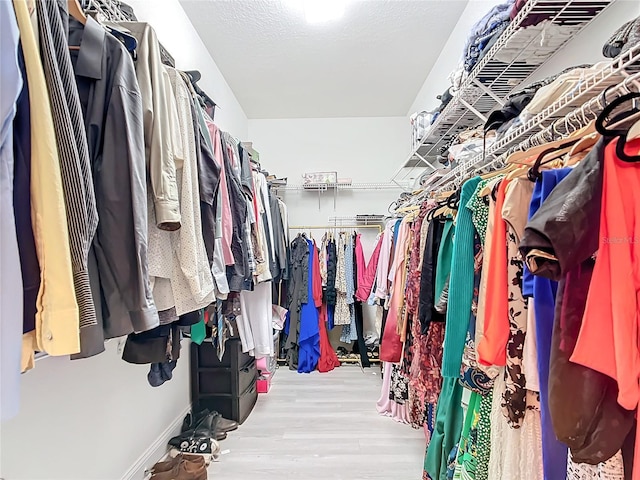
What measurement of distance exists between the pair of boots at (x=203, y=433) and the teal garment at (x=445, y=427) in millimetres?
1259

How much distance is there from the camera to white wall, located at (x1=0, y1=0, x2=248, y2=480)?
Answer: 1.10 meters

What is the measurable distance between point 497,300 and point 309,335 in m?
2.64

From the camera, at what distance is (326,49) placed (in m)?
2.59

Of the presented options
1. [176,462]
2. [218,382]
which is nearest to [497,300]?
[176,462]

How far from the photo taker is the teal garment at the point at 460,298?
Answer: 109cm

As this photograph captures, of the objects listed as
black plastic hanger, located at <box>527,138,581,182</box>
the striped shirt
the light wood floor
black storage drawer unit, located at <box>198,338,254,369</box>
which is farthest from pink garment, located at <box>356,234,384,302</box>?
the striped shirt

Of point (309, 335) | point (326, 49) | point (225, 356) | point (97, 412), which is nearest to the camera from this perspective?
point (97, 412)

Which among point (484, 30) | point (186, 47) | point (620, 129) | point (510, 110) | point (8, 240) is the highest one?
point (186, 47)

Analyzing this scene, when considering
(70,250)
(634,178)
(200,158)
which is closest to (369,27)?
(200,158)

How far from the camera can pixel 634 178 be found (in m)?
0.57

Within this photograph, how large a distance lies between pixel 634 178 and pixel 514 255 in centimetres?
35

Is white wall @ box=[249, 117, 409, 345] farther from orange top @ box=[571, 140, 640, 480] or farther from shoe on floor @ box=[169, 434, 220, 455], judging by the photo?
orange top @ box=[571, 140, 640, 480]

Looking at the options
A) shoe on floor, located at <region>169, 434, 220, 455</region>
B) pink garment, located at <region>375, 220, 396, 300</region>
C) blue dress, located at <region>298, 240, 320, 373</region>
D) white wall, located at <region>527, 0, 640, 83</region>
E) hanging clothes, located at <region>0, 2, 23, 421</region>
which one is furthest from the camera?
blue dress, located at <region>298, 240, 320, 373</region>

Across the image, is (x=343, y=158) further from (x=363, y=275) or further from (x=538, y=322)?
(x=538, y=322)
